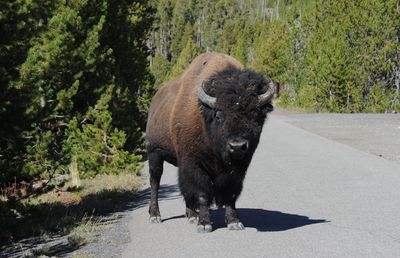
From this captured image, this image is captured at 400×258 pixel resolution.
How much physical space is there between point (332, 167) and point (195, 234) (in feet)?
27.2

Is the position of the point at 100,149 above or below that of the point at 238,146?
below

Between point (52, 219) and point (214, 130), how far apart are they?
3.59 meters

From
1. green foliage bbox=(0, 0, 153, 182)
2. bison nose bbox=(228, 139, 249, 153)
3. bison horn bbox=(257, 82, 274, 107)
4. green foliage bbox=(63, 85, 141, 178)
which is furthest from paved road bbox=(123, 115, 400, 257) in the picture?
green foliage bbox=(0, 0, 153, 182)

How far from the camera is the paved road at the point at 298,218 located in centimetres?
711

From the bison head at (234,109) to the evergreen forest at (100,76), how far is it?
2803mm

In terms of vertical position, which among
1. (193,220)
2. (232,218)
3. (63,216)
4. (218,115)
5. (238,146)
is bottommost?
(63,216)

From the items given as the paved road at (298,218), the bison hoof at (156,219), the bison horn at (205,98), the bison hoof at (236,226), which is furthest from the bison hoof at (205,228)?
the bison horn at (205,98)

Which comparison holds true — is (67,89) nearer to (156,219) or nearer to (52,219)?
(52,219)

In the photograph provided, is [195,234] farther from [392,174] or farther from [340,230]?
[392,174]

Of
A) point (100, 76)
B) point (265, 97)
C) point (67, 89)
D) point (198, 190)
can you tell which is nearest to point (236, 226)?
point (198, 190)

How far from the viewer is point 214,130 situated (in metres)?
7.66

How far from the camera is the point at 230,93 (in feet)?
24.6

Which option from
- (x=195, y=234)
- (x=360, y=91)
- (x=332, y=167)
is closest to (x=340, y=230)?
(x=195, y=234)

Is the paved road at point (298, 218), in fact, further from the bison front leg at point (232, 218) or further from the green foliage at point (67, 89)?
the green foliage at point (67, 89)
